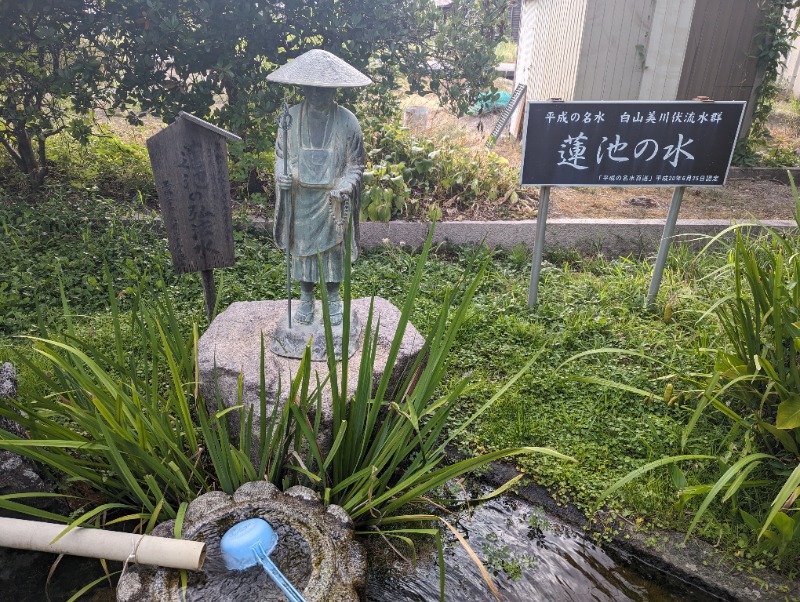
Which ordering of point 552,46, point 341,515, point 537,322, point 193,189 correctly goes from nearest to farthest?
point 341,515 < point 193,189 < point 537,322 < point 552,46

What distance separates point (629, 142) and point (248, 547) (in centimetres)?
348

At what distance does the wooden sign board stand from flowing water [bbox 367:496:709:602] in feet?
6.35

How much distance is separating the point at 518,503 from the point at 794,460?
4.29 feet

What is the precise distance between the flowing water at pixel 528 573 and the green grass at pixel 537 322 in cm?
23

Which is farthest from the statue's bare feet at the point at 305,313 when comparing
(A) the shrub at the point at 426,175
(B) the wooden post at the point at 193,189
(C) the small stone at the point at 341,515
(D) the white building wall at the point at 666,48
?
(D) the white building wall at the point at 666,48

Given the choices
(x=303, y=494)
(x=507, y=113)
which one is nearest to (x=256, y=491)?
(x=303, y=494)

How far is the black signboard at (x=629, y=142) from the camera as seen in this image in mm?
3924

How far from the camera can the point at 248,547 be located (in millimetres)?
1958

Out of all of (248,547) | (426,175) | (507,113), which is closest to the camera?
(248,547)

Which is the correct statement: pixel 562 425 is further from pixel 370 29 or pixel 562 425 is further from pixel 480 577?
pixel 370 29

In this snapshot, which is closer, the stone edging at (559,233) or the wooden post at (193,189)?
the wooden post at (193,189)

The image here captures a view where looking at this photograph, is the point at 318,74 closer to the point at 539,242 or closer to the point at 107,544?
the point at 107,544

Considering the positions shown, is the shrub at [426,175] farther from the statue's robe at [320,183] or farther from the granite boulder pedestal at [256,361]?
the statue's robe at [320,183]

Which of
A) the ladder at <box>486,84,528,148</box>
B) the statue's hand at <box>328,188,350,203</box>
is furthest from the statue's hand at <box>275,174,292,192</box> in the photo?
the ladder at <box>486,84,528,148</box>
